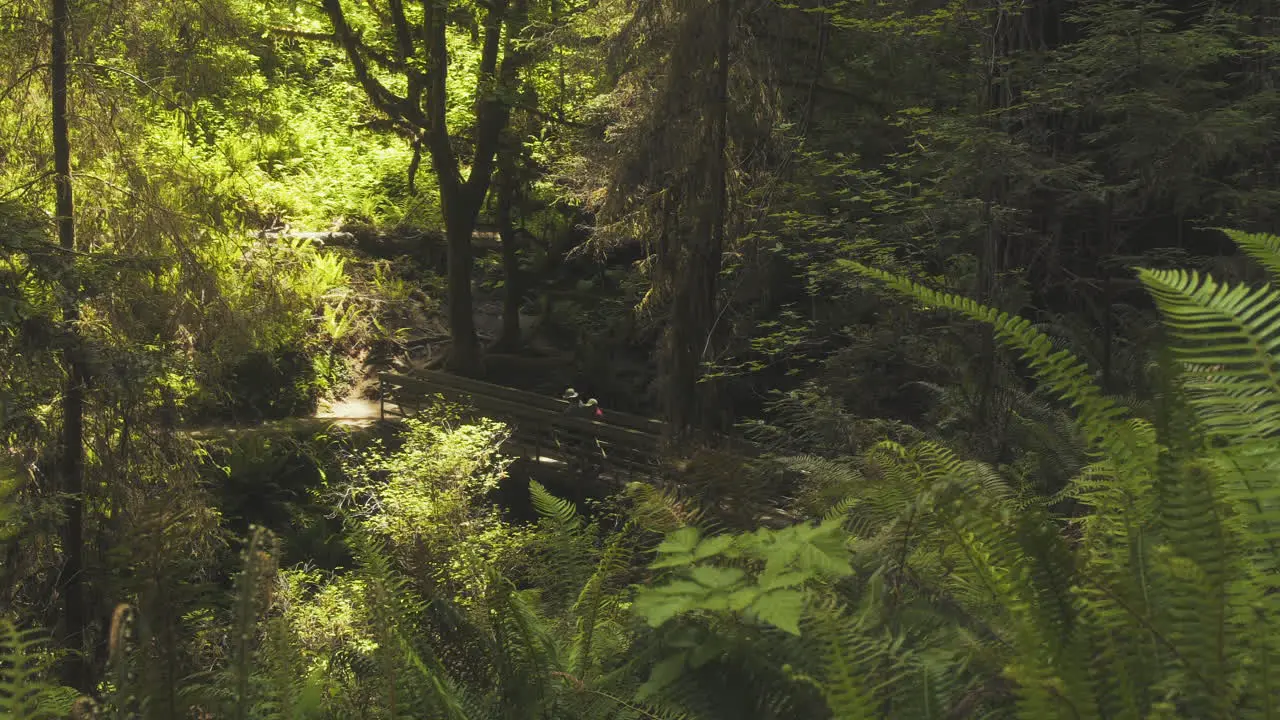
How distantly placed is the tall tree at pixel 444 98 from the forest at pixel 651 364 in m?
0.09

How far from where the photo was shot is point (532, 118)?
725 inches

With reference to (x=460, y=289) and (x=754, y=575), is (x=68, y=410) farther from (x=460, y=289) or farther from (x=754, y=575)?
(x=460, y=289)

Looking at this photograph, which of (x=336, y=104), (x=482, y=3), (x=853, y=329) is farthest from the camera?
(x=336, y=104)

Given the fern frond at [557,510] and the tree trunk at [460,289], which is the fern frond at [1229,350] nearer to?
the fern frond at [557,510]

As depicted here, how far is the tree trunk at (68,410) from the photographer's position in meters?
8.59

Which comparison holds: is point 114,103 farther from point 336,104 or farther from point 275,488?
point 336,104

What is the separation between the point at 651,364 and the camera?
18.7 metres

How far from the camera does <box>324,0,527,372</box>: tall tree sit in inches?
691

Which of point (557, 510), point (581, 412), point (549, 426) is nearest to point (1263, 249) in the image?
point (557, 510)

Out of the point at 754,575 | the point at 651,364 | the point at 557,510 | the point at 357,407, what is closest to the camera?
the point at 754,575

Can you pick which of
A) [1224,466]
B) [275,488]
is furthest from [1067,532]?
[275,488]

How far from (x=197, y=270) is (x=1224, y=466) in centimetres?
954

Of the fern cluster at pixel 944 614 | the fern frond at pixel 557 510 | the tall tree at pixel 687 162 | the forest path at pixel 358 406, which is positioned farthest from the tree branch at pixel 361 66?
the fern cluster at pixel 944 614

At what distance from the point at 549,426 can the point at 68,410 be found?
25.7ft
